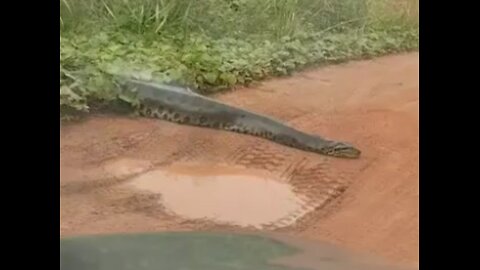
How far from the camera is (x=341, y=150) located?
4.36ft

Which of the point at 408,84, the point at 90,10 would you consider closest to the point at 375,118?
the point at 408,84

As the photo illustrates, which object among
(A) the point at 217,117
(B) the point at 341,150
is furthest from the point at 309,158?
(A) the point at 217,117

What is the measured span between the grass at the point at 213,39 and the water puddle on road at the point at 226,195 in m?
0.14

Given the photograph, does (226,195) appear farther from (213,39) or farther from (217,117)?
(213,39)

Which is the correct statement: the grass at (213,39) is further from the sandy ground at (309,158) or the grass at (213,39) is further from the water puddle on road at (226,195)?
the water puddle on road at (226,195)

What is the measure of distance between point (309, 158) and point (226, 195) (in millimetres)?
142

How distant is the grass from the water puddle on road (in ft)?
0.45

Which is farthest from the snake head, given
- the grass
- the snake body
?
the grass

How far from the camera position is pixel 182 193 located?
134cm

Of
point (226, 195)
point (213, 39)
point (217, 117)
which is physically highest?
point (213, 39)

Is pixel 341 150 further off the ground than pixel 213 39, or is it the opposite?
pixel 213 39
